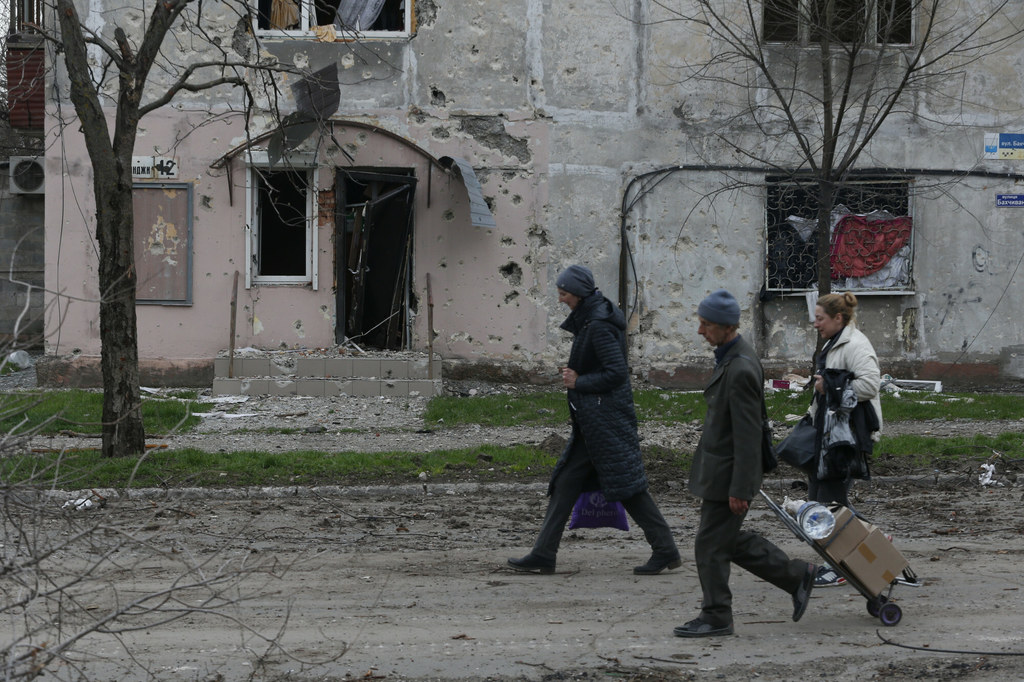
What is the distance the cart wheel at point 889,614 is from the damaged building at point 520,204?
9895mm

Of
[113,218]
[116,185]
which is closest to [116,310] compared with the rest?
[113,218]

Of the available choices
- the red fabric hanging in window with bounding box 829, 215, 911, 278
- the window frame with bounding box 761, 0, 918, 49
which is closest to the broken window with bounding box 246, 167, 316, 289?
the window frame with bounding box 761, 0, 918, 49

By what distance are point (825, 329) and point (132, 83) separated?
258 inches

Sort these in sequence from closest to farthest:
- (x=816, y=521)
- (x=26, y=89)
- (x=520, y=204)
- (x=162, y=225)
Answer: (x=816, y=521) → (x=162, y=225) → (x=520, y=204) → (x=26, y=89)

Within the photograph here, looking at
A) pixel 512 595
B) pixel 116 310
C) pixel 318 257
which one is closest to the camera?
pixel 512 595

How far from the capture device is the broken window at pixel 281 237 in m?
15.4

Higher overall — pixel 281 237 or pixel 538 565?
pixel 281 237

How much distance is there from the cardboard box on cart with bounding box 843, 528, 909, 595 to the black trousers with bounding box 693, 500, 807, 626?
10.8 inches

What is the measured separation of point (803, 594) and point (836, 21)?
1072 cm

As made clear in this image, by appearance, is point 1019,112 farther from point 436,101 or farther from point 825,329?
point 825,329

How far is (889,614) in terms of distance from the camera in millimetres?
5719

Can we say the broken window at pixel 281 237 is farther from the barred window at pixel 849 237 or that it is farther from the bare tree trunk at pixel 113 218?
the barred window at pixel 849 237

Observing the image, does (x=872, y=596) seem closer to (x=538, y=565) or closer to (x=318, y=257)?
(x=538, y=565)

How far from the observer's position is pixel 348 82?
15258mm
